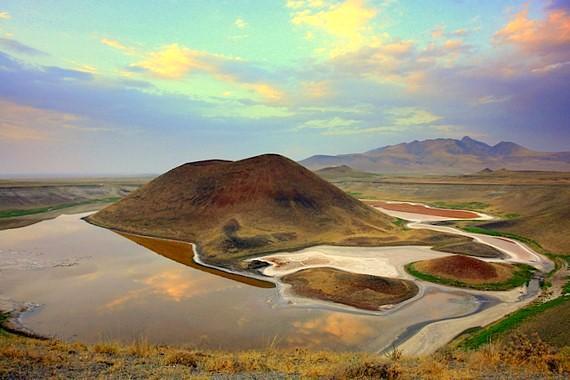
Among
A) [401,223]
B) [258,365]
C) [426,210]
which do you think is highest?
[258,365]

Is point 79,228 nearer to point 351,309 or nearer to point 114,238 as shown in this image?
point 114,238

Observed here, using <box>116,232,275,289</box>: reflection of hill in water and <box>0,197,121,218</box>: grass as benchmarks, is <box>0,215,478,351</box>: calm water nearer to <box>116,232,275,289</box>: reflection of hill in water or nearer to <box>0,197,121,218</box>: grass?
<box>116,232,275,289</box>: reflection of hill in water

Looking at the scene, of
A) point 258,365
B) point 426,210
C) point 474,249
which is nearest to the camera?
point 258,365

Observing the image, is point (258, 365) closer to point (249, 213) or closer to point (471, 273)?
point (471, 273)

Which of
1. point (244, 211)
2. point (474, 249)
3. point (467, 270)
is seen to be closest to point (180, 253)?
point (244, 211)

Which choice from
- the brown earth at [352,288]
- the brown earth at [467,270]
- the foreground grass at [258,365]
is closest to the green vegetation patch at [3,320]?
the foreground grass at [258,365]

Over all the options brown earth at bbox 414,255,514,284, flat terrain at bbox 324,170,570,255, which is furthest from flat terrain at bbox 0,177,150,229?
flat terrain at bbox 324,170,570,255
